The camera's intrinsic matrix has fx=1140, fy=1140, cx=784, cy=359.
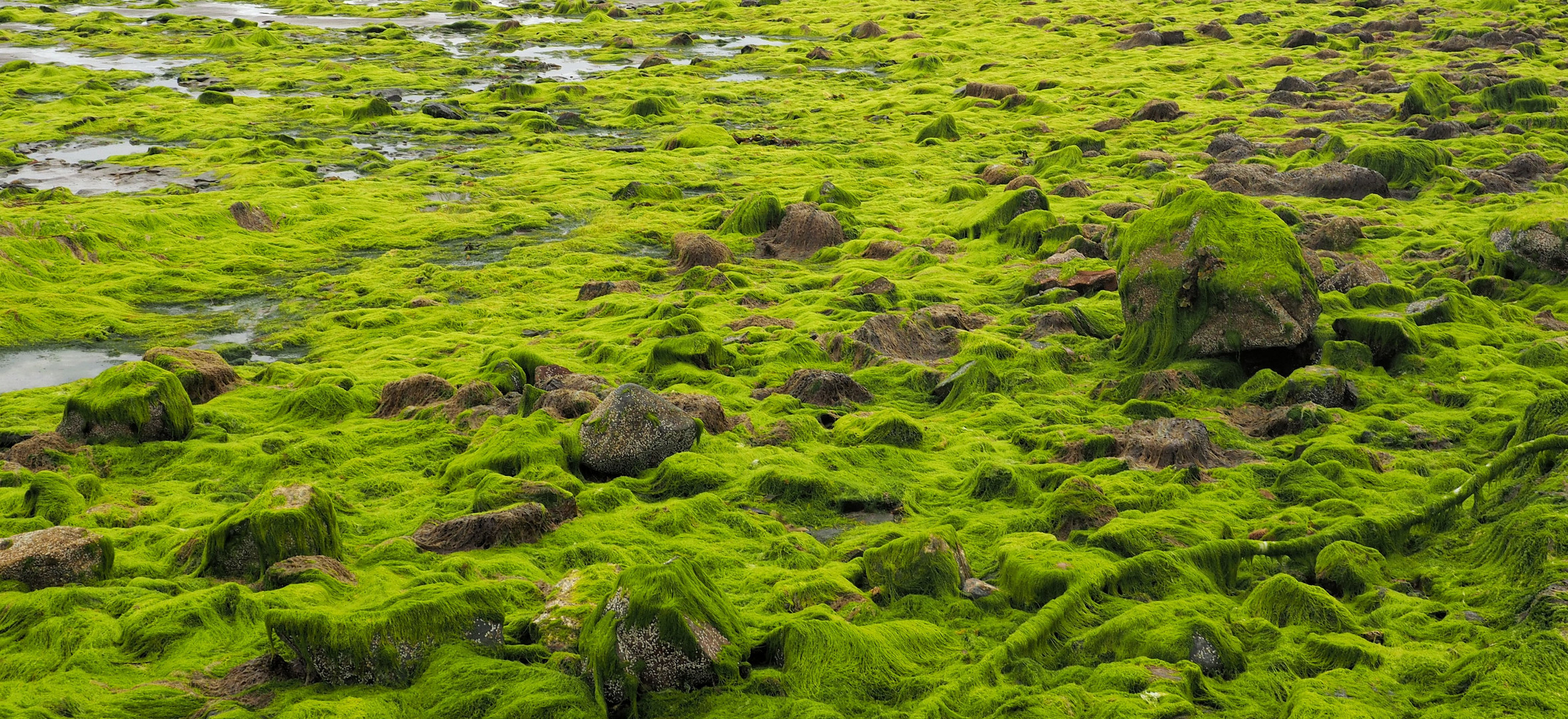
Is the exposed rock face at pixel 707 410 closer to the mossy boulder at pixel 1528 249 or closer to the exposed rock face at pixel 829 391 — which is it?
the exposed rock face at pixel 829 391

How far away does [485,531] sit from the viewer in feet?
22.0

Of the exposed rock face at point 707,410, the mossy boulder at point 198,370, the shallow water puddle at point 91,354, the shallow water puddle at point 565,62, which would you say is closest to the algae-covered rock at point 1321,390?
the exposed rock face at point 707,410

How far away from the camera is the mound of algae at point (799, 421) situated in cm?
524

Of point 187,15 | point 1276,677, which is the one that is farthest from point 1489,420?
point 187,15

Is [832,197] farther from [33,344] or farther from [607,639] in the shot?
[607,639]

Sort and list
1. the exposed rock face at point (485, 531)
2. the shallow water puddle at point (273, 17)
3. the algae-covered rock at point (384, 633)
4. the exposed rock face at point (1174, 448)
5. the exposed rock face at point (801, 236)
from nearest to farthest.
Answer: the algae-covered rock at point (384, 633) < the exposed rock face at point (485, 531) < the exposed rock face at point (1174, 448) < the exposed rock face at point (801, 236) < the shallow water puddle at point (273, 17)

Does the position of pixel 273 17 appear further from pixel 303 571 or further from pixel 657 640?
pixel 657 640

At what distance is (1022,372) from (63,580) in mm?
6651

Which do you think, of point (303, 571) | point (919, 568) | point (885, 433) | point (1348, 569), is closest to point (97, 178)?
point (303, 571)

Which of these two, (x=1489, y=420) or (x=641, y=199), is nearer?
(x=1489, y=420)

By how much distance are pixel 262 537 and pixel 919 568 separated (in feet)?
11.7

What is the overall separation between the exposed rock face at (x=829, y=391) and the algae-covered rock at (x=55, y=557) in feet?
15.5

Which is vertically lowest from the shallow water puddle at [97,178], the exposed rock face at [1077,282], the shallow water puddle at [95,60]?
the shallow water puddle at [95,60]

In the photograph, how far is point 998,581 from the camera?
620 centimetres
